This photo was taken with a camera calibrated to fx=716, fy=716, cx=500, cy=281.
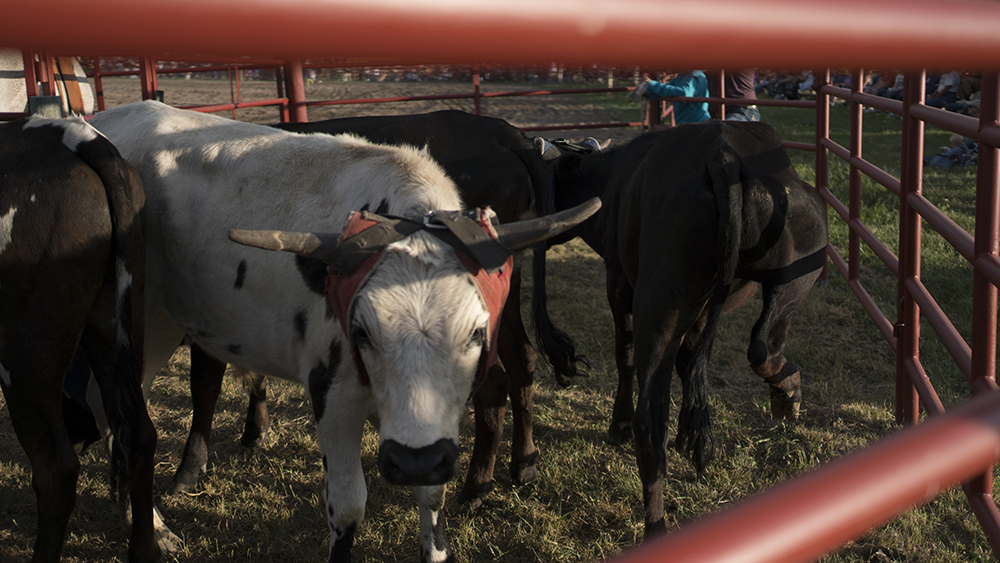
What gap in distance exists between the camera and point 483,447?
3.12m

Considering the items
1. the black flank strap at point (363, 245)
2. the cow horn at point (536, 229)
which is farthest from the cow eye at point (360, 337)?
the cow horn at point (536, 229)

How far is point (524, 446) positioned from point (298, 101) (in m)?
5.00

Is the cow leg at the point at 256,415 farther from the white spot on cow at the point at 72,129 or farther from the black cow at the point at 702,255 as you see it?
the black cow at the point at 702,255

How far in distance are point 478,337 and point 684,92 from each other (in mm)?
6239

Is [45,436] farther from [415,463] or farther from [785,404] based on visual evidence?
[785,404]

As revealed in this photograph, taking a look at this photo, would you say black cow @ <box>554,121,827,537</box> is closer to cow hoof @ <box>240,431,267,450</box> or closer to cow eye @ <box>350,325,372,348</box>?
cow eye @ <box>350,325,372,348</box>

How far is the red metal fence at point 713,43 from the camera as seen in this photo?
0.40m

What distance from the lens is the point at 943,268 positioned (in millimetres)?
5348

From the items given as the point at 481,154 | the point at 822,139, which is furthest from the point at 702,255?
the point at 822,139

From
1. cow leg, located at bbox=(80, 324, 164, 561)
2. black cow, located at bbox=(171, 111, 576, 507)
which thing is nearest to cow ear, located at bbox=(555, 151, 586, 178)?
black cow, located at bbox=(171, 111, 576, 507)

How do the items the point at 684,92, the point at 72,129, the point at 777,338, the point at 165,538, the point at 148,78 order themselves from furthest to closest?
the point at 684,92, the point at 148,78, the point at 777,338, the point at 165,538, the point at 72,129

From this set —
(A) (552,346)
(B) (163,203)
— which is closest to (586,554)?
(A) (552,346)

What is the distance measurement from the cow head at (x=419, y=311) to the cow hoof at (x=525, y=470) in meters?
1.29

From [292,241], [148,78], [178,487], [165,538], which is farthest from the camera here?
[148,78]
